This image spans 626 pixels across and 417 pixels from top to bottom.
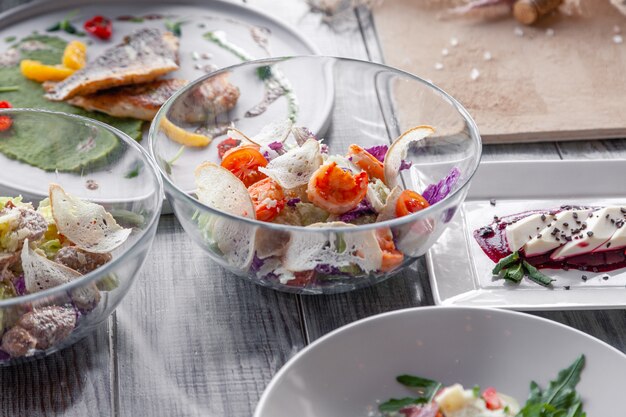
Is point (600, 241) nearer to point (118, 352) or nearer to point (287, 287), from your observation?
point (287, 287)

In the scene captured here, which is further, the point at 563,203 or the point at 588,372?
the point at 563,203

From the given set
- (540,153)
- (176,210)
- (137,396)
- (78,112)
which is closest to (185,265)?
(176,210)

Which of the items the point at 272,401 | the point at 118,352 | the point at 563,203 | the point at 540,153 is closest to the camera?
the point at 272,401

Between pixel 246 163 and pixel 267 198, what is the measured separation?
0.48 ft

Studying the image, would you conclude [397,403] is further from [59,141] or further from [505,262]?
[59,141]

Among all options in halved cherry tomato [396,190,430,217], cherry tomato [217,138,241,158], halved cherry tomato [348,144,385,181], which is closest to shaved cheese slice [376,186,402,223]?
halved cherry tomato [396,190,430,217]

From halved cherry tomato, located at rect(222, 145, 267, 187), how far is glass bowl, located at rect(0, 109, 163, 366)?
0.53 ft

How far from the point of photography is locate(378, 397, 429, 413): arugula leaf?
1.39 m

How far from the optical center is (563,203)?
6.12 ft

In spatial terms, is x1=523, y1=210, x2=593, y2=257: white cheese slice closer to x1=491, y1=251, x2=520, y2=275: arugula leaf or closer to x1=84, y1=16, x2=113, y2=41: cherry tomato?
x1=491, y1=251, x2=520, y2=275: arugula leaf

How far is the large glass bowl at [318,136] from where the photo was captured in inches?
58.5

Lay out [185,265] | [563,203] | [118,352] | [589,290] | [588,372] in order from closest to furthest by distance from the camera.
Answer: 1. [588,372]
2. [118,352]
3. [589,290]
4. [185,265]
5. [563,203]

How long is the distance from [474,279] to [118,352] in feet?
2.24

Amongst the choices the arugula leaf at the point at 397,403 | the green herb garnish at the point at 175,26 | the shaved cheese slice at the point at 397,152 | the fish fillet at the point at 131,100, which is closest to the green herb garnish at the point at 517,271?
the shaved cheese slice at the point at 397,152
